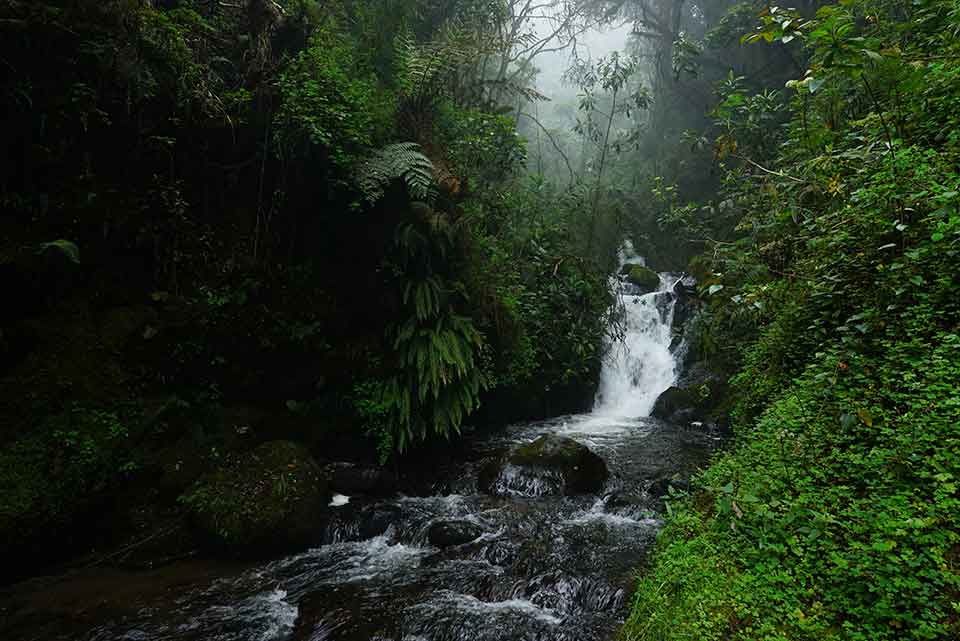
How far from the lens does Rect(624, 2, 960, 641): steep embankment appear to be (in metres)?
2.50

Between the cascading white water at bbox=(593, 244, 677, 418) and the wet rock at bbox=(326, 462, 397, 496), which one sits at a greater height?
the cascading white water at bbox=(593, 244, 677, 418)

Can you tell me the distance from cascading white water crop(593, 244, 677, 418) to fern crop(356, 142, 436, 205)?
272 inches

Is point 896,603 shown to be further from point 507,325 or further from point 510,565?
point 507,325

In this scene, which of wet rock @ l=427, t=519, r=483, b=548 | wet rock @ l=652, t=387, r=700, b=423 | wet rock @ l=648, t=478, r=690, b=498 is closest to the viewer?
wet rock @ l=427, t=519, r=483, b=548

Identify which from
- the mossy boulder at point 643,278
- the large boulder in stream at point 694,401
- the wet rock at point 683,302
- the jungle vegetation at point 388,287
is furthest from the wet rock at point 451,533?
the mossy boulder at point 643,278

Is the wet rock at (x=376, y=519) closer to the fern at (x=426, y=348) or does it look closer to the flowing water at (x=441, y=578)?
the flowing water at (x=441, y=578)

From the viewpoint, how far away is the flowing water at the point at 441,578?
Answer: 386 centimetres

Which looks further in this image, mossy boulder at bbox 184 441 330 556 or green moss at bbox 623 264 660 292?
green moss at bbox 623 264 660 292

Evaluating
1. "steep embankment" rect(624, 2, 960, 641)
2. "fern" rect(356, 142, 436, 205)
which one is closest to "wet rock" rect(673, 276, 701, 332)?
"steep embankment" rect(624, 2, 960, 641)

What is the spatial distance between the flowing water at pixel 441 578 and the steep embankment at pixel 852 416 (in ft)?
2.84

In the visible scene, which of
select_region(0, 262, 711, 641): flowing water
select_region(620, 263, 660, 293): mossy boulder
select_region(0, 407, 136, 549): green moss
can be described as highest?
select_region(620, 263, 660, 293): mossy boulder

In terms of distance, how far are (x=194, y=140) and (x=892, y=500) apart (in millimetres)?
7662

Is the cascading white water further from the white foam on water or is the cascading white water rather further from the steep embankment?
the white foam on water

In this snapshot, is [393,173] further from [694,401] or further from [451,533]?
[694,401]
